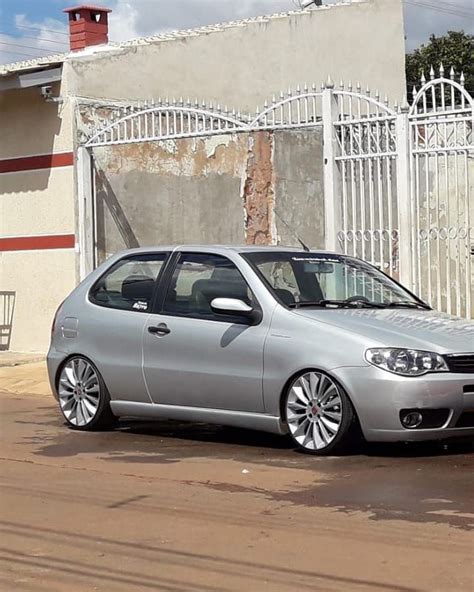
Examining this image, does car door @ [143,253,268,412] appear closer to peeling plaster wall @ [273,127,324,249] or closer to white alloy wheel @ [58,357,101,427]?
white alloy wheel @ [58,357,101,427]

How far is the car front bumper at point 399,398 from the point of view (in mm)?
8305

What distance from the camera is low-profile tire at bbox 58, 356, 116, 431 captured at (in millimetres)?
10203

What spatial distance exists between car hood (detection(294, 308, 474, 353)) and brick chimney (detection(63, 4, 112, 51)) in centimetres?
987

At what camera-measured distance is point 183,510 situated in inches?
277

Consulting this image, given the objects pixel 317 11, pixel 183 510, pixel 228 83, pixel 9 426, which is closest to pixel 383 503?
pixel 183 510

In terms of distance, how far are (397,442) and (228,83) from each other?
10.8 m

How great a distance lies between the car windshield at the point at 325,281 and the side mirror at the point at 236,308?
9.4 inches

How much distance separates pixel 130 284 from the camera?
33.5 feet

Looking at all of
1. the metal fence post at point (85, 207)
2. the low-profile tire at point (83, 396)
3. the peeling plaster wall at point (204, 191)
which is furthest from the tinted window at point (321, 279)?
the peeling plaster wall at point (204, 191)

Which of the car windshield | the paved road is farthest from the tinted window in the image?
the paved road

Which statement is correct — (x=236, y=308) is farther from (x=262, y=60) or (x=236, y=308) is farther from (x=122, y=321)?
(x=262, y=60)

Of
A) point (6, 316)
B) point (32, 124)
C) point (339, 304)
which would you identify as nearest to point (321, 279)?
point (339, 304)

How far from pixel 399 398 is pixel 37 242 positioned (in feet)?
31.3

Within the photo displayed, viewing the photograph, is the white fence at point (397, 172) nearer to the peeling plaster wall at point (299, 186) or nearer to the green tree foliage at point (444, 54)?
the peeling plaster wall at point (299, 186)
